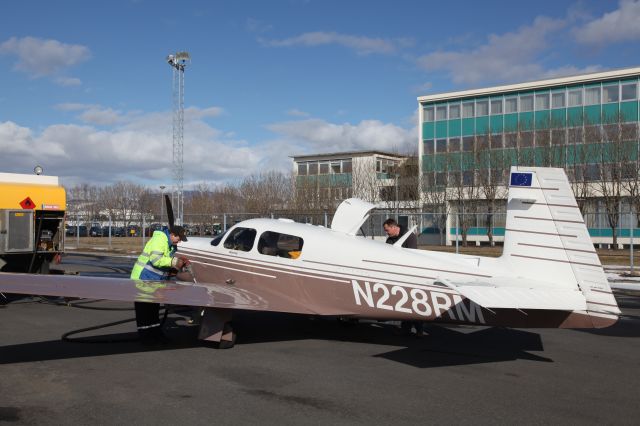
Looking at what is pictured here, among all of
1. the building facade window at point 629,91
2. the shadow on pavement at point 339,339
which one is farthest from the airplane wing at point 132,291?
the building facade window at point 629,91

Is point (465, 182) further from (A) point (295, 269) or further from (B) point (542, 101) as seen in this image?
(A) point (295, 269)

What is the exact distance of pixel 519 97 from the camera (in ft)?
148

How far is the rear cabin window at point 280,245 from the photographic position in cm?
904

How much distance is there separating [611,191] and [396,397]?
3137 cm

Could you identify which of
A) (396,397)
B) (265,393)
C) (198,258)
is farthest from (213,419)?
(198,258)

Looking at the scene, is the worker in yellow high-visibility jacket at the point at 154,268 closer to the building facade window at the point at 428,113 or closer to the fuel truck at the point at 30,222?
the fuel truck at the point at 30,222

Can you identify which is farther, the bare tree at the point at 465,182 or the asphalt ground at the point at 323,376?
the bare tree at the point at 465,182

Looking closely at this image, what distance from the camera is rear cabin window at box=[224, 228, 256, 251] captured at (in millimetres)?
9500

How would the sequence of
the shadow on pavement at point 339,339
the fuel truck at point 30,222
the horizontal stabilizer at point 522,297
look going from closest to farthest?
the horizontal stabilizer at point 522,297
the shadow on pavement at point 339,339
the fuel truck at point 30,222

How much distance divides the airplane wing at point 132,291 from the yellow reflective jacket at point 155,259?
1.02ft

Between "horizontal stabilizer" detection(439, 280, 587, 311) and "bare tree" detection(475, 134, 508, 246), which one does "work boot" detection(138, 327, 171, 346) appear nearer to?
"horizontal stabilizer" detection(439, 280, 587, 311)

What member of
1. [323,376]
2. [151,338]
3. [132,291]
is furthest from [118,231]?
[323,376]

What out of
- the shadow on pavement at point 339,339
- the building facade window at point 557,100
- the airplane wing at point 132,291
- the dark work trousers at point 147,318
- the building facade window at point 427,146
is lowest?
the shadow on pavement at point 339,339

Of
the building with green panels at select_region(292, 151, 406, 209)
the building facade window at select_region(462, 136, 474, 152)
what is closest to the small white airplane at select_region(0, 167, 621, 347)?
the building with green panels at select_region(292, 151, 406, 209)
